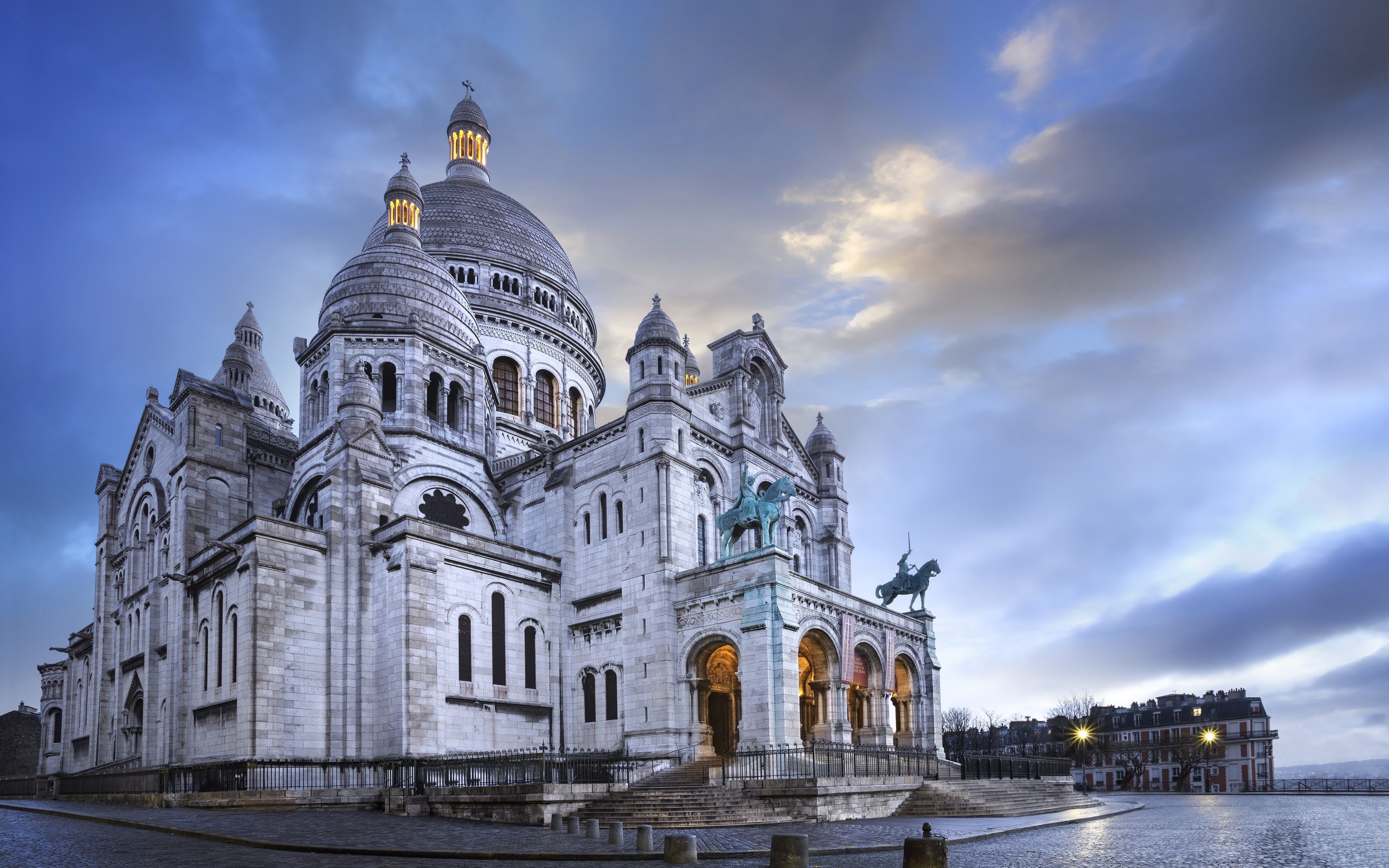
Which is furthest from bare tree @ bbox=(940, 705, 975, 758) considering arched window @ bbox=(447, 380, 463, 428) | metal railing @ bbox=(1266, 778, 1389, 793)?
arched window @ bbox=(447, 380, 463, 428)

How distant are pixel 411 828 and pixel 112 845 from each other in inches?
260

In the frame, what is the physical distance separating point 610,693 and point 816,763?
32.5 ft

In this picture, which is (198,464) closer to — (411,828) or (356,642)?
(356,642)

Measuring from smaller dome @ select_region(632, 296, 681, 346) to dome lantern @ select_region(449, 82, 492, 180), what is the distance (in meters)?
34.1

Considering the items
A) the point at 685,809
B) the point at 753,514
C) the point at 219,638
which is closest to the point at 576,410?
the point at 753,514

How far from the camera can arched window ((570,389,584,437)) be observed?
60812 mm

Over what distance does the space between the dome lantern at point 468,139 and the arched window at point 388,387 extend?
29.4 m

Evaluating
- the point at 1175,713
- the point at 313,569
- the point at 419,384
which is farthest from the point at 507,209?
the point at 1175,713

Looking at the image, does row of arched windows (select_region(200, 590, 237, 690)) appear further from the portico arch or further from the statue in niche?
the portico arch

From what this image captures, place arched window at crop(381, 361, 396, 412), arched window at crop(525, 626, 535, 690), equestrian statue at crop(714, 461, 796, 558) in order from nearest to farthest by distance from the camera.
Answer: equestrian statue at crop(714, 461, 796, 558)
arched window at crop(525, 626, 535, 690)
arched window at crop(381, 361, 396, 412)

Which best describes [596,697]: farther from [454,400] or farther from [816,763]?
[454,400]

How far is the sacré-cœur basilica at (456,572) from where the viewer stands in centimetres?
3538

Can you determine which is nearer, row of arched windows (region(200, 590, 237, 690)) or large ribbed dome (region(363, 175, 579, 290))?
row of arched windows (region(200, 590, 237, 690))

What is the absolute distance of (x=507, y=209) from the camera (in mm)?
65062
